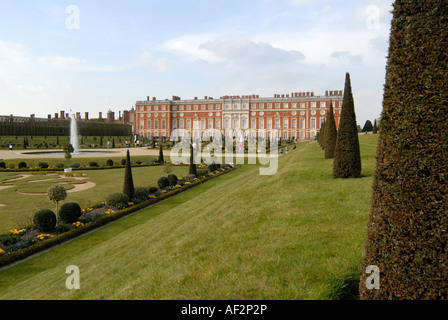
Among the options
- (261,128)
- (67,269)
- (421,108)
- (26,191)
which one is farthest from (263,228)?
(261,128)

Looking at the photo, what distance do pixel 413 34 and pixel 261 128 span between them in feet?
225

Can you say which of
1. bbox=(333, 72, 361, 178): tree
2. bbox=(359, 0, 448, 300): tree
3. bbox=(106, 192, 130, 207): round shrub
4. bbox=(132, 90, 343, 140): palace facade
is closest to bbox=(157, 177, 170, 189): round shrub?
bbox=(106, 192, 130, 207): round shrub

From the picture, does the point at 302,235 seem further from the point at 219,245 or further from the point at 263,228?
the point at 219,245

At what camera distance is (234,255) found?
4.34 metres

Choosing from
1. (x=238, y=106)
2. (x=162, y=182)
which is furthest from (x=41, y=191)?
(x=238, y=106)

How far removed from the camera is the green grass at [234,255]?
3527 mm

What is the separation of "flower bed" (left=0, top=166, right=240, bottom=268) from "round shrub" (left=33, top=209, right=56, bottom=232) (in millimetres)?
199

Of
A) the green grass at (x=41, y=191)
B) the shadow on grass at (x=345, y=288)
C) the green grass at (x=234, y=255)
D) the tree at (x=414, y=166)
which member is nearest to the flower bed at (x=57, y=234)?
the green grass at (x=234, y=255)

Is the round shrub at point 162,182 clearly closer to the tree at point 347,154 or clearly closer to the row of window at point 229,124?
the tree at point 347,154

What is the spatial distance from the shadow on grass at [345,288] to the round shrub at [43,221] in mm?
8281

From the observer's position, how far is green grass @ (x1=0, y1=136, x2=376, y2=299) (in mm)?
3527

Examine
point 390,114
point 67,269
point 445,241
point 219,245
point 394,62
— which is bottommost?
point 67,269

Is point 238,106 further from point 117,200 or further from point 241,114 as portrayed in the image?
point 117,200
